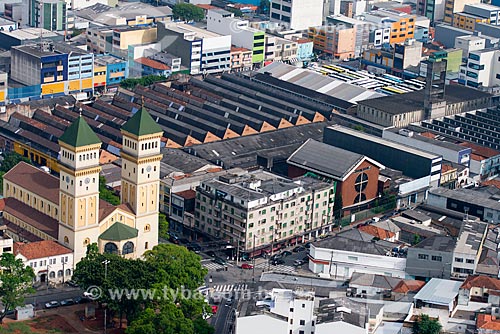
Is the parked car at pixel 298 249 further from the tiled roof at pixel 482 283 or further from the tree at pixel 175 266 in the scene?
the tiled roof at pixel 482 283

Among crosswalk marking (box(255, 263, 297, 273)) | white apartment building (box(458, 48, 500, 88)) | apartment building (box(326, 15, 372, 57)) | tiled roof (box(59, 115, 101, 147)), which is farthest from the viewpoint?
apartment building (box(326, 15, 372, 57))

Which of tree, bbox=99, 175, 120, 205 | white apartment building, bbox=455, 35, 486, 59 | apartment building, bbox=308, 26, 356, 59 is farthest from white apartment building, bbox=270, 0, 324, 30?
tree, bbox=99, 175, 120, 205

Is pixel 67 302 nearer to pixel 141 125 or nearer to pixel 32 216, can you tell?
pixel 32 216

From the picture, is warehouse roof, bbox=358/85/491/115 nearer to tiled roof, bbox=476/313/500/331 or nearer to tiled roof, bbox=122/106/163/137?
tiled roof, bbox=122/106/163/137

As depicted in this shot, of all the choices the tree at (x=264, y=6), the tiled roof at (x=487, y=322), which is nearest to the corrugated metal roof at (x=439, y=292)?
the tiled roof at (x=487, y=322)

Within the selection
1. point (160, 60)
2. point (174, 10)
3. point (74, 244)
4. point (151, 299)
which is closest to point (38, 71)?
point (160, 60)
